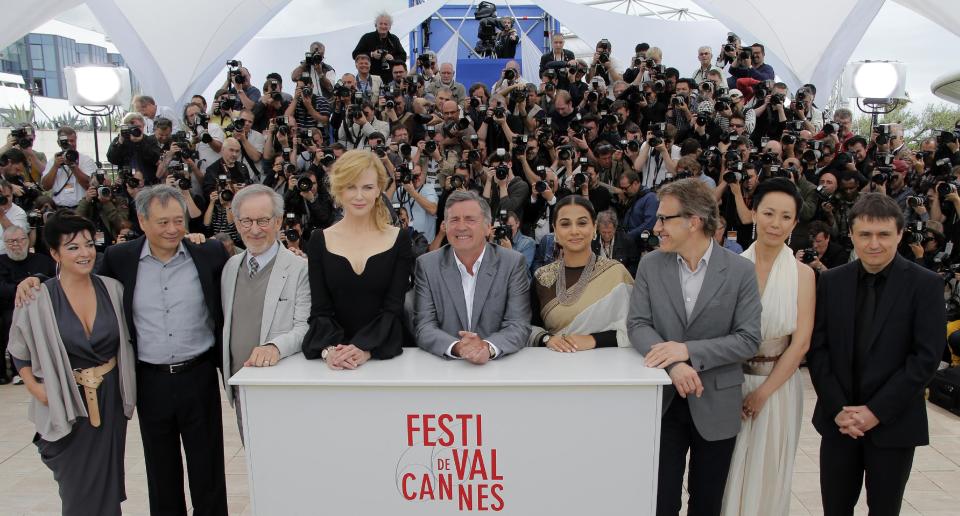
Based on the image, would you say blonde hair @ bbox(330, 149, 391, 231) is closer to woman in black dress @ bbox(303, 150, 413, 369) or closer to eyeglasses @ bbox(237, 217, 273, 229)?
woman in black dress @ bbox(303, 150, 413, 369)

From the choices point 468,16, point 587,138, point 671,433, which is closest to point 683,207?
point 671,433

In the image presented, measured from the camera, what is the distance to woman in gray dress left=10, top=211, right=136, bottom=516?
222 centimetres

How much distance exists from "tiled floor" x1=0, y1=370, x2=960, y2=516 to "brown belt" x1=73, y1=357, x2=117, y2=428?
3.01ft

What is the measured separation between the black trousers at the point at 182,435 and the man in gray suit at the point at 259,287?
152mm

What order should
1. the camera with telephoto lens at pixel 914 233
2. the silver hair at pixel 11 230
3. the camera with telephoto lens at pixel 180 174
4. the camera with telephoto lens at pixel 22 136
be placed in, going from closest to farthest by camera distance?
the silver hair at pixel 11 230 < the camera with telephoto lens at pixel 914 233 < the camera with telephoto lens at pixel 180 174 < the camera with telephoto lens at pixel 22 136

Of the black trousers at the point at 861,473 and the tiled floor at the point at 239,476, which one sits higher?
the black trousers at the point at 861,473

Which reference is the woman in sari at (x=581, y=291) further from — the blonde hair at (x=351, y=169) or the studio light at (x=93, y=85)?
the studio light at (x=93, y=85)

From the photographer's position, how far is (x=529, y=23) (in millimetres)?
12656

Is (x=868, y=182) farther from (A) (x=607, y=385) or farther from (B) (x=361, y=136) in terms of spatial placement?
(A) (x=607, y=385)

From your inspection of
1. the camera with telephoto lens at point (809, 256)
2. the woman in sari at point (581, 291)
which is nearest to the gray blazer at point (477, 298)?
the woman in sari at point (581, 291)

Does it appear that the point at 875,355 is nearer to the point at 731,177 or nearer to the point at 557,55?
the point at 731,177

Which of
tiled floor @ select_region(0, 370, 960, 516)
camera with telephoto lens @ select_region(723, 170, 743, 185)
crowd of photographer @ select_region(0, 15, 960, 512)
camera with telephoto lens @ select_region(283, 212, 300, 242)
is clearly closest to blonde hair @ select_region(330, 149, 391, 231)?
tiled floor @ select_region(0, 370, 960, 516)

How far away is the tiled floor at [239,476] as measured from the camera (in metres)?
3.03

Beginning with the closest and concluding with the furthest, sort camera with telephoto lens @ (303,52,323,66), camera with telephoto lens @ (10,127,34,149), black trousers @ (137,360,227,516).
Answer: black trousers @ (137,360,227,516) → camera with telephoto lens @ (10,127,34,149) → camera with telephoto lens @ (303,52,323,66)
